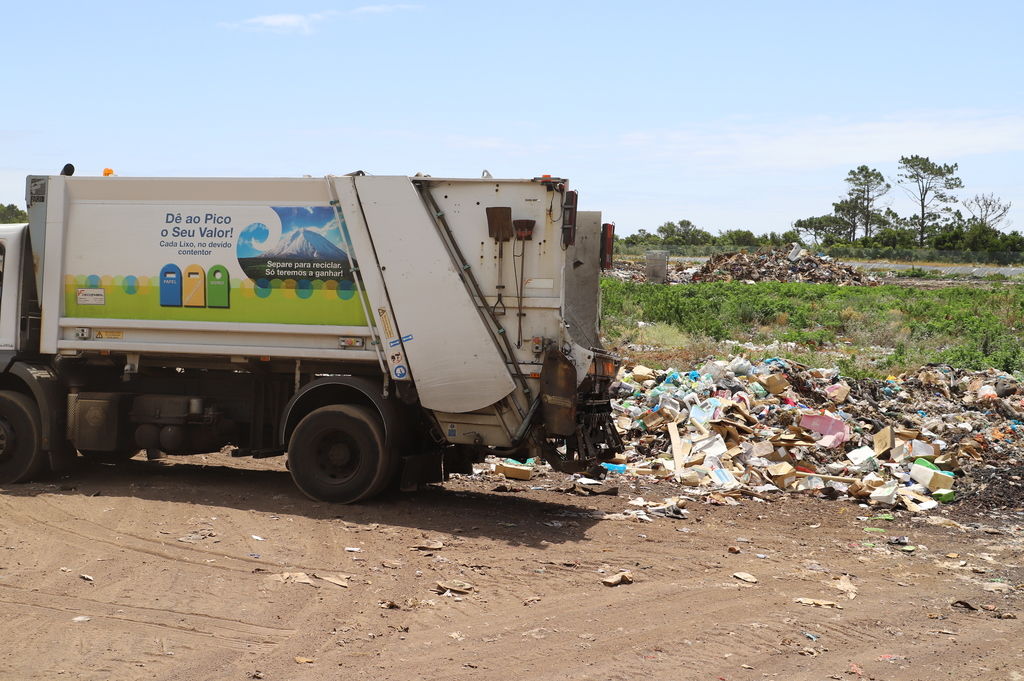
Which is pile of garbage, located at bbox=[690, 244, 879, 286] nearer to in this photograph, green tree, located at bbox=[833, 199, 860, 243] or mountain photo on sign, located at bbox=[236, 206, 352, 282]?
mountain photo on sign, located at bbox=[236, 206, 352, 282]

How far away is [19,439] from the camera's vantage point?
9750 millimetres

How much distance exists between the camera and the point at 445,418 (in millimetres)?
8820

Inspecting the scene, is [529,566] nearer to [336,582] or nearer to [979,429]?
[336,582]

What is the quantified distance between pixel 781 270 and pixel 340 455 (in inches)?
1655

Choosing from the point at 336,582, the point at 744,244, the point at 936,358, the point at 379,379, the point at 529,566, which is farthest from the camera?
the point at 744,244

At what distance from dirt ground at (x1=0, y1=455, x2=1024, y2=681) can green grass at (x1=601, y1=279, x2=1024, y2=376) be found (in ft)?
28.9

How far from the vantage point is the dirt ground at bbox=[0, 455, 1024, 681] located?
208 inches

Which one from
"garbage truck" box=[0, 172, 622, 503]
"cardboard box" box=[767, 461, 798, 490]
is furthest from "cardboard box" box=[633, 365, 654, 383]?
"garbage truck" box=[0, 172, 622, 503]

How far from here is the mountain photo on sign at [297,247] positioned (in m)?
8.84

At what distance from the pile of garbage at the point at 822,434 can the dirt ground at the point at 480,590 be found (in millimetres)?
764

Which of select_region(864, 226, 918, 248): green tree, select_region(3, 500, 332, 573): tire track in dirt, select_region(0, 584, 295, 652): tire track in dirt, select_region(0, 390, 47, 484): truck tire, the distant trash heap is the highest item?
Answer: select_region(864, 226, 918, 248): green tree

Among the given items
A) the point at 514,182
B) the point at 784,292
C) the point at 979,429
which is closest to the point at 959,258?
the point at 784,292

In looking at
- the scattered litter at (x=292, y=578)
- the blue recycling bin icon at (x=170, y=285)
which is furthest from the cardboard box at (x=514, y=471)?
the scattered litter at (x=292, y=578)

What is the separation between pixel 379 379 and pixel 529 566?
253cm
